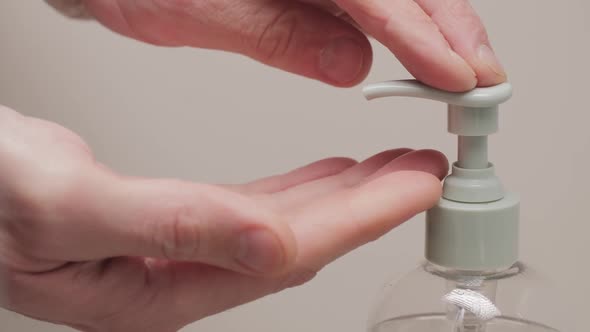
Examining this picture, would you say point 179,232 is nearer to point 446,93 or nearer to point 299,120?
point 446,93

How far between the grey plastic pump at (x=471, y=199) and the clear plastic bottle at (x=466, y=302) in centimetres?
3

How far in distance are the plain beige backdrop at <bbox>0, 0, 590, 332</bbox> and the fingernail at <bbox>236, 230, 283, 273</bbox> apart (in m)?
0.41

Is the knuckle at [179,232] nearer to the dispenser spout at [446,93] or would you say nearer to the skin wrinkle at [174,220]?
the skin wrinkle at [174,220]

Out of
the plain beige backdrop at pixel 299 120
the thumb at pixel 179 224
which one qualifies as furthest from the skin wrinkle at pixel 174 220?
the plain beige backdrop at pixel 299 120

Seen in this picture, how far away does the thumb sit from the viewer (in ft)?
0.95

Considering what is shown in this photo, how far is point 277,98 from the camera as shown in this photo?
707mm

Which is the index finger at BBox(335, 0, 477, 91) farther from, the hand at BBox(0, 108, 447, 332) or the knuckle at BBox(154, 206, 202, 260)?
the knuckle at BBox(154, 206, 202, 260)

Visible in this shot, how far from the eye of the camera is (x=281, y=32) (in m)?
0.52

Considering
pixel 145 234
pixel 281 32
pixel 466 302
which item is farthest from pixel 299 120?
pixel 145 234

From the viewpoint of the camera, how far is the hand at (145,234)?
294 mm

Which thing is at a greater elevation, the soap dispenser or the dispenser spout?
the dispenser spout

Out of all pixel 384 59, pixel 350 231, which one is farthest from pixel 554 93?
pixel 350 231

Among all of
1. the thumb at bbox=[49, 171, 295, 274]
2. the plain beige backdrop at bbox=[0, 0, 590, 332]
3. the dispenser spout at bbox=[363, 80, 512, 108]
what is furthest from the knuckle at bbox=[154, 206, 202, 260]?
the plain beige backdrop at bbox=[0, 0, 590, 332]

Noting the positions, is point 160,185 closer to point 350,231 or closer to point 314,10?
point 350,231
